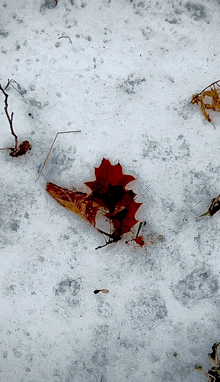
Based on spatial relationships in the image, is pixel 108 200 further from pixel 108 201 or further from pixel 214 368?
pixel 214 368

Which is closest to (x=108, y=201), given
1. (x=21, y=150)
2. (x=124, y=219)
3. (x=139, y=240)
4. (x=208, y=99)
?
(x=124, y=219)

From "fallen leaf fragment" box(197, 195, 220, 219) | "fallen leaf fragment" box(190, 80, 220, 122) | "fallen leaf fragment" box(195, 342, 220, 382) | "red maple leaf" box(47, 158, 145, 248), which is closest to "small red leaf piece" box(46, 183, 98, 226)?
"red maple leaf" box(47, 158, 145, 248)

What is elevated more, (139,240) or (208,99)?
(208,99)

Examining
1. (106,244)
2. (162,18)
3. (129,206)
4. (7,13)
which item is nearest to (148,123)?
(129,206)

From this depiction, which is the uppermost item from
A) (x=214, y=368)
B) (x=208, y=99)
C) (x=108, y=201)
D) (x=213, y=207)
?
(x=208, y=99)

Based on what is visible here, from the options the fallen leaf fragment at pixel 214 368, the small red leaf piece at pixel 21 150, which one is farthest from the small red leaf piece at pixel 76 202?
the fallen leaf fragment at pixel 214 368

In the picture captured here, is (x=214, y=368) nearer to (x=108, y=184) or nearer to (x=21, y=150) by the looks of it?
(x=108, y=184)

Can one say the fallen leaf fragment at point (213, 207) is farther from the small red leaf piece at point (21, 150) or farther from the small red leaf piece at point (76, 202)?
the small red leaf piece at point (21, 150)

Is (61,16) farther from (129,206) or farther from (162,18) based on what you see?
(129,206)
